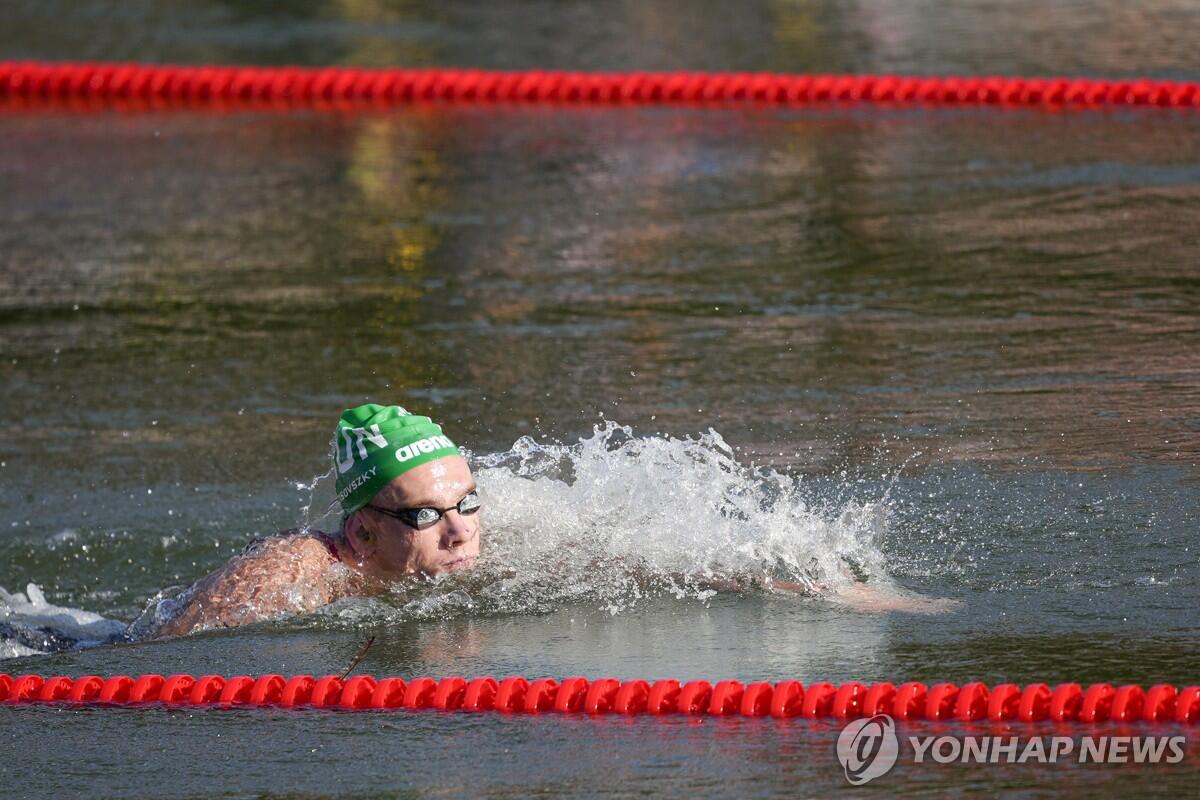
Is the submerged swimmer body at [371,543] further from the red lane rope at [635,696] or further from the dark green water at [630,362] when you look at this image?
the red lane rope at [635,696]

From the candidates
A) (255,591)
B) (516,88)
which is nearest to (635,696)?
(255,591)

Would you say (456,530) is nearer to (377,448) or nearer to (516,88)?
(377,448)

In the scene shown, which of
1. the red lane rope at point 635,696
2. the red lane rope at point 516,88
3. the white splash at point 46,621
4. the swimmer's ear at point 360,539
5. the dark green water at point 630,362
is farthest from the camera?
the red lane rope at point 516,88

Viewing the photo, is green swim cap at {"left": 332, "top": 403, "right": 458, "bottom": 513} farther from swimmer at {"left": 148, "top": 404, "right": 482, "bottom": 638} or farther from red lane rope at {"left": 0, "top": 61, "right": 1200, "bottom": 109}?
red lane rope at {"left": 0, "top": 61, "right": 1200, "bottom": 109}

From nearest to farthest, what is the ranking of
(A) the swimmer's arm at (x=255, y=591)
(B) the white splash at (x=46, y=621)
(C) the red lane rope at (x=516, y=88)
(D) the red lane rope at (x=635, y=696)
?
(D) the red lane rope at (x=635, y=696) < (A) the swimmer's arm at (x=255, y=591) < (B) the white splash at (x=46, y=621) < (C) the red lane rope at (x=516, y=88)

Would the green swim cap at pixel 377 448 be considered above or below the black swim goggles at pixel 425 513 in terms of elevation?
above

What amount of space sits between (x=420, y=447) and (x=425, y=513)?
0.58 feet

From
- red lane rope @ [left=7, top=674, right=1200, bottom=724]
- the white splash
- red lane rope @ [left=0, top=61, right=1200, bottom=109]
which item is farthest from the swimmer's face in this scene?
red lane rope @ [left=0, top=61, right=1200, bottom=109]

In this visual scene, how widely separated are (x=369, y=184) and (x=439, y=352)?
248cm

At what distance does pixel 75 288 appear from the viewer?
7320mm

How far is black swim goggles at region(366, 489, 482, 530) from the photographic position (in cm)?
436
